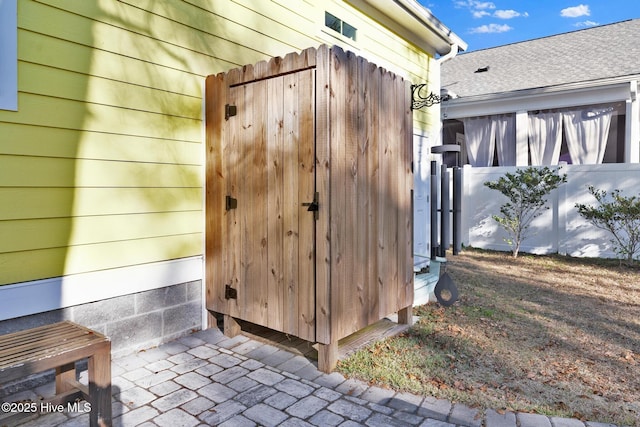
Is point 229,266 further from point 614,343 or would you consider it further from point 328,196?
point 614,343

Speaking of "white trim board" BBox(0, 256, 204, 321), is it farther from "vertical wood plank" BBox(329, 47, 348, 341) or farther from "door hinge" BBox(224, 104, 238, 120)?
"vertical wood plank" BBox(329, 47, 348, 341)

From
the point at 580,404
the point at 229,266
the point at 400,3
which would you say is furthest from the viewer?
the point at 400,3

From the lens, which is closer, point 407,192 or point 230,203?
point 230,203

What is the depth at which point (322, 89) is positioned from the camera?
2736 mm

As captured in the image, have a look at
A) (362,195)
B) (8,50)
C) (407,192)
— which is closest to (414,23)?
(407,192)

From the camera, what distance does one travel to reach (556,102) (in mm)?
8891

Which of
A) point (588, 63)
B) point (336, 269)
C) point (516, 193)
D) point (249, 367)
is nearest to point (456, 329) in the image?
point (336, 269)

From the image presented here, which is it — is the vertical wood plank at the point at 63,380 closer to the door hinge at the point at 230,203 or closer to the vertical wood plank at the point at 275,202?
the vertical wood plank at the point at 275,202

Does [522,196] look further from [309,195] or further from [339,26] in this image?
[309,195]

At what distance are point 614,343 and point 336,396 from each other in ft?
8.52

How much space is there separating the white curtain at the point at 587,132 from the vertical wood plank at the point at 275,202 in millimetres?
8181

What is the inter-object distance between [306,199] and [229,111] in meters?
1.08

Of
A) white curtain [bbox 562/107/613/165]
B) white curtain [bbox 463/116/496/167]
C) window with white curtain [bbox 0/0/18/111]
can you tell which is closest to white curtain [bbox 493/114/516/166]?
white curtain [bbox 463/116/496/167]

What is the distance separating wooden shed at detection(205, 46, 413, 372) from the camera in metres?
2.79
